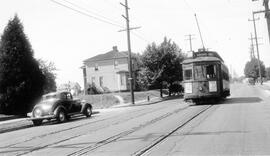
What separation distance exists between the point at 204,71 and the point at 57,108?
9886 millimetres

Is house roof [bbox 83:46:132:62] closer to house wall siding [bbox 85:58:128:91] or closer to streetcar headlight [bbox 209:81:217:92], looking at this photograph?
house wall siding [bbox 85:58:128:91]

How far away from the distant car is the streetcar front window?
7.59 meters

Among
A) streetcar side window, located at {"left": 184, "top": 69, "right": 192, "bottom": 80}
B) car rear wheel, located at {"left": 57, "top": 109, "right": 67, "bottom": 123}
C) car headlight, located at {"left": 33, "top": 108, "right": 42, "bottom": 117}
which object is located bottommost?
car rear wheel, located at {"left": 57, "top": 109, "right": 67, "bottom": 123}

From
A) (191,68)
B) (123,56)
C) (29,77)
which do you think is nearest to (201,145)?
(191,68)

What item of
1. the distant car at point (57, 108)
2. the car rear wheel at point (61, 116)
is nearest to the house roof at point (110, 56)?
the distant car at point (57, 108)

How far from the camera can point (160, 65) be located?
40.8 metres

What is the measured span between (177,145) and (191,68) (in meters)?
15.4

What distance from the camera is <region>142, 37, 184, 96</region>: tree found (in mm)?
40281

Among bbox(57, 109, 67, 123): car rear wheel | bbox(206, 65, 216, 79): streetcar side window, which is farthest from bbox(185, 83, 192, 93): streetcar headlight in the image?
bbox(57, 109, 67, 123): car rear wheel

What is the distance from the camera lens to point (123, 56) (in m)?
62.8

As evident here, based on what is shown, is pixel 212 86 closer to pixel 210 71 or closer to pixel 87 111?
pixel 210 71

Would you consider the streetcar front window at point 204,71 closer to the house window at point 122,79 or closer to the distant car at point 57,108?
the distant car at point 57,108

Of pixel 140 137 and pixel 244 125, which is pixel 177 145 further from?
pixel 244 125

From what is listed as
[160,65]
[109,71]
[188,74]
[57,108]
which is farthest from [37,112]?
[109,71]
